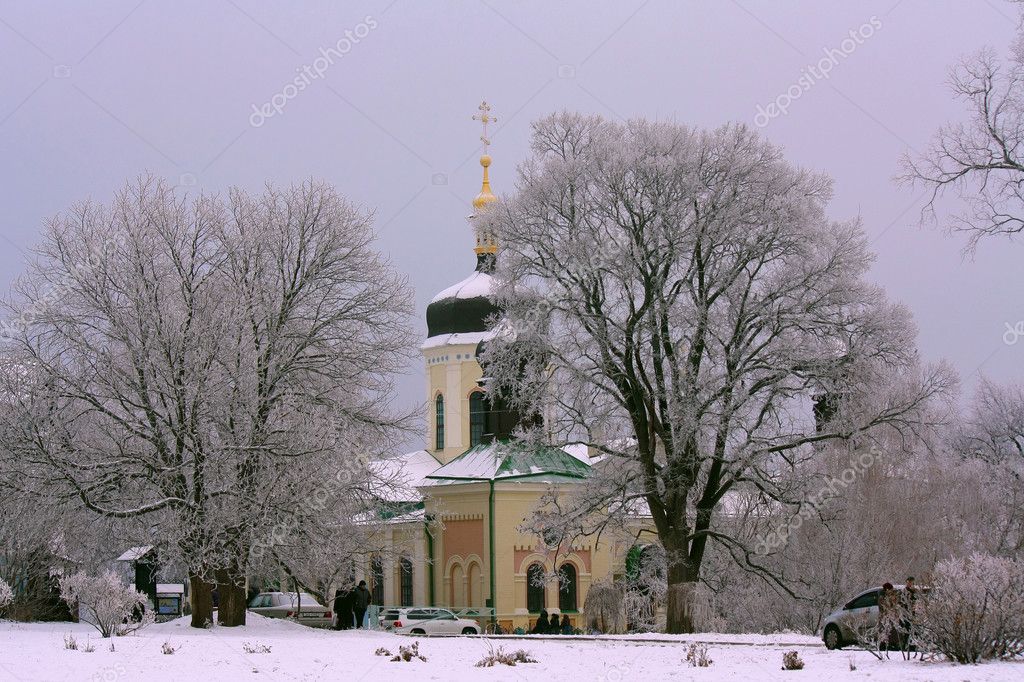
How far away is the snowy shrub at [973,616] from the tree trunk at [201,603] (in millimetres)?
15094

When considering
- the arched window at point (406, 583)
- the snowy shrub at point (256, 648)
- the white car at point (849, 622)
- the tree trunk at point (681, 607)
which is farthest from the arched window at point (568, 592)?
the snowy shrub at point (256, 648)

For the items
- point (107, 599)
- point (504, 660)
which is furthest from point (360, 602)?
point (504, 660)

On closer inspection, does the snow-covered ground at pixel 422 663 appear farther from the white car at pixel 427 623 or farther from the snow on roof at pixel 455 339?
the snow on roof at pixel 455 339

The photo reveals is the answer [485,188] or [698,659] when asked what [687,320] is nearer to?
[698,659]

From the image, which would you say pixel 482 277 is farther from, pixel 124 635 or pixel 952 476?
pixel 124 635

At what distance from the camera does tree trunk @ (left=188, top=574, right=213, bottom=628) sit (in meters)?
24.4

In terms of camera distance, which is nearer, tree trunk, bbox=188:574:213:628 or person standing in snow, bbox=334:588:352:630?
tree trunk, bbox=188:574:213:628

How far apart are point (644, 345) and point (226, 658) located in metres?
12.8

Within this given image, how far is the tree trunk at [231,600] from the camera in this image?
25.0 meters

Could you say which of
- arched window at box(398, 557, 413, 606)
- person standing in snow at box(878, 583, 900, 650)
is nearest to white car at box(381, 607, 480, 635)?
arched window at box(398, 557, 413, 606)

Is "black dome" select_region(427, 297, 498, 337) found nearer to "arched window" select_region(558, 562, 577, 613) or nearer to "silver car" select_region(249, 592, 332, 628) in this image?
"arched window" select_region(558, 562, 577, 613)

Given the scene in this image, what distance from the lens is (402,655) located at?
51.8ft

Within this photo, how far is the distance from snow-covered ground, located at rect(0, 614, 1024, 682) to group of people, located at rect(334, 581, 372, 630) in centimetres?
601

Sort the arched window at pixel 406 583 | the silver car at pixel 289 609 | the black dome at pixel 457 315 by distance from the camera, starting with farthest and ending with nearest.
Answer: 1. the black dome at pixel 457 315
2. the arched window at pixel 406 583
3. the silver car at pixel 289 609
